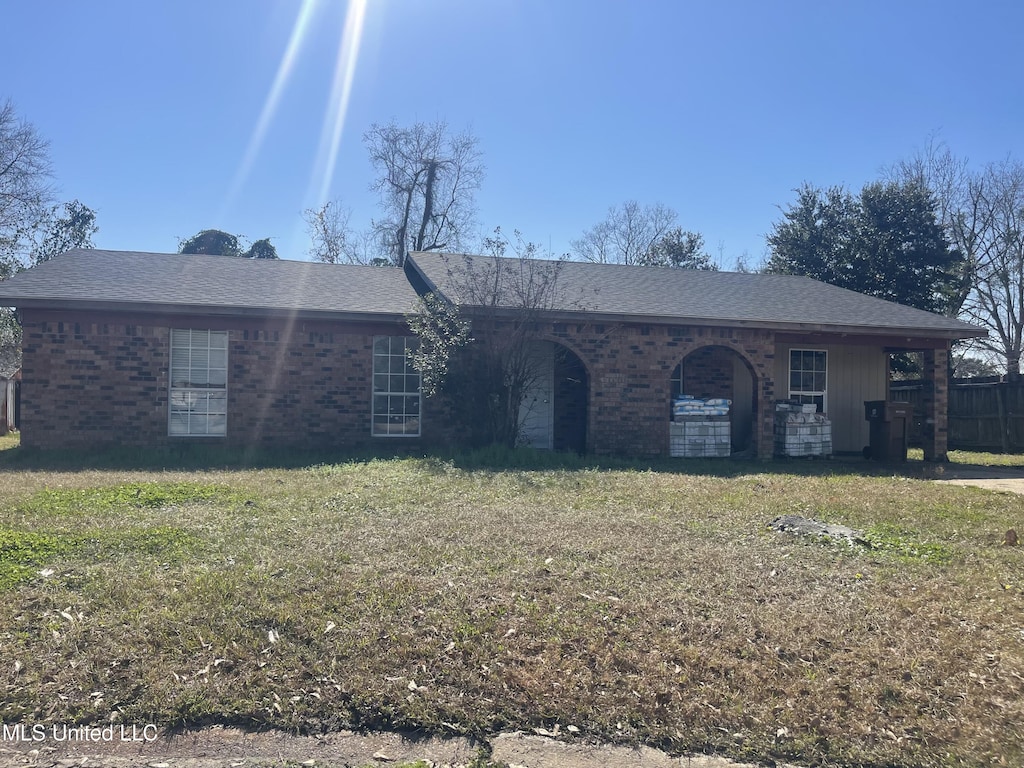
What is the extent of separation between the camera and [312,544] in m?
5.84

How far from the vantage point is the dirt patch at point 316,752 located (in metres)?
3.16

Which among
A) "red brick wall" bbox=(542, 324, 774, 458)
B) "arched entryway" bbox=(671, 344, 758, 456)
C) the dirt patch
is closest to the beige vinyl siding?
"arched entryway" bbox=(671, 344, 758, 456)

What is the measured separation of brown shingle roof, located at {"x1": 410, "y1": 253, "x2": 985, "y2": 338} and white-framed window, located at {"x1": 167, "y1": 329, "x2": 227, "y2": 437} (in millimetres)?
4096

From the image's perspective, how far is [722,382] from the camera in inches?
611

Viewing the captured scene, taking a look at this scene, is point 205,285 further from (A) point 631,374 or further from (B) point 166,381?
(A) point 631,374

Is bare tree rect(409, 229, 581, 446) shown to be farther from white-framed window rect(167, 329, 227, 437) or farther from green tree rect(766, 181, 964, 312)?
green tree rect(766, 181, 964, 312)

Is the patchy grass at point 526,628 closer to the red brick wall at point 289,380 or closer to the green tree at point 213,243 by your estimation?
the red brick wall at point 289,380

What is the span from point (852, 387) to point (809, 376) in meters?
1.17

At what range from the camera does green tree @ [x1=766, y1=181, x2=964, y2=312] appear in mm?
25078

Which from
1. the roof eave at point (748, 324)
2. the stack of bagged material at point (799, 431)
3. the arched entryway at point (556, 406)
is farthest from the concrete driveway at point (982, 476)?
the arched entryway at point (556, 406)

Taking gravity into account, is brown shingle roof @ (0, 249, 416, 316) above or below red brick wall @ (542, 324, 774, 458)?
above

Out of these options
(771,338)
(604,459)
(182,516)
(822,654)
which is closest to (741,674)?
(822,654)

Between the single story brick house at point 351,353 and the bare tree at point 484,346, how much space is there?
0.19m

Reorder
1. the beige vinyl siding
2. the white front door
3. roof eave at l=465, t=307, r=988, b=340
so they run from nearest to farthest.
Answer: roof eave at l=465, t=307, r=988, b=340 < the white front door < the beige vinyl siding
